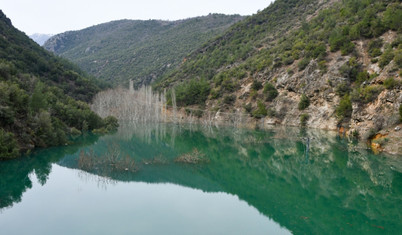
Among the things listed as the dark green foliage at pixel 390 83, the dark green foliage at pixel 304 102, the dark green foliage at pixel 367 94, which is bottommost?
the dark green foliage at pixel 304 102

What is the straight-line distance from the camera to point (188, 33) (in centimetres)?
12412

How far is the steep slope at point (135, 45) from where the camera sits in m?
105

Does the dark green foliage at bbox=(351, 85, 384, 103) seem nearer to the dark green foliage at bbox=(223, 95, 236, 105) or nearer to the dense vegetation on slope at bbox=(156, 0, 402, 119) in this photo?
the dense vegetation on slope at bbox=(156, 0, 402, 119)

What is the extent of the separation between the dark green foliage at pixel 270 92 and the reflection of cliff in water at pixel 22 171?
39.7 metres

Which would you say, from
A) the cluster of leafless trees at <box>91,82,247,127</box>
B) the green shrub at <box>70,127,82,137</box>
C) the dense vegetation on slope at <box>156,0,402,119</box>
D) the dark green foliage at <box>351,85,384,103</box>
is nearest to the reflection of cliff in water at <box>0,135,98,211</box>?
the green shrub at <box>70,127,82,137</box>

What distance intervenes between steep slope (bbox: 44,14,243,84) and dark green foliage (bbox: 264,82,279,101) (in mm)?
47499

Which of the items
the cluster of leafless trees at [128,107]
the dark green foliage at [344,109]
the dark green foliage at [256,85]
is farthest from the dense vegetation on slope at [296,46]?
the cluster of leafless trees at [128,107]

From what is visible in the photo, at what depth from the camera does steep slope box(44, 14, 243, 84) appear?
105 meters

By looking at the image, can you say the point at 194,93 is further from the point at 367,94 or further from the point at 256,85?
the point at 367,94

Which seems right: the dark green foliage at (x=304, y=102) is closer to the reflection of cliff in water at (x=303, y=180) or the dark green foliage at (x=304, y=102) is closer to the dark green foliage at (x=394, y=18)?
the dark green foliage at (x=394, y=18)

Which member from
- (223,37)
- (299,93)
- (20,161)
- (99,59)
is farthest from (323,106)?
(99,59)

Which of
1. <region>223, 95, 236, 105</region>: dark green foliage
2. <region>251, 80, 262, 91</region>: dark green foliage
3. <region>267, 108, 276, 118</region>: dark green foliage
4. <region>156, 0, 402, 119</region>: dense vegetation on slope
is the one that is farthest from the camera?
<region>223, 95, 236, 105</region>: dark green foliage

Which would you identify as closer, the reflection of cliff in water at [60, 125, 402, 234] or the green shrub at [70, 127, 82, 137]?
the reflection of cliff in water at [60, 125, 402, 234]

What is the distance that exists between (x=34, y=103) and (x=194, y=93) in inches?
1829
